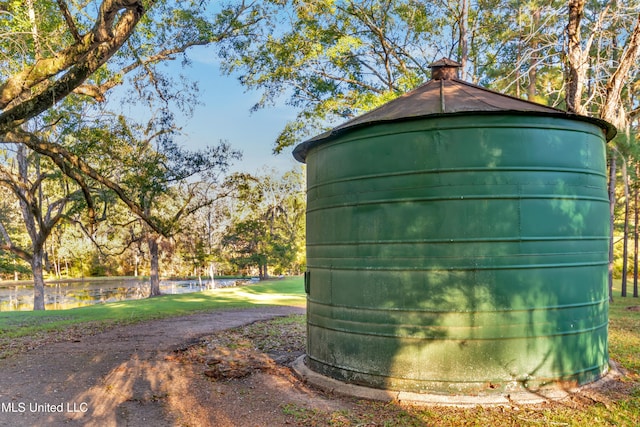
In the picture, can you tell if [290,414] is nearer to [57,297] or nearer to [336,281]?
[336,281]

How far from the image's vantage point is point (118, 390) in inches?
259

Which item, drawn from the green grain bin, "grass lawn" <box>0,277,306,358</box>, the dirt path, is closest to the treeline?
"grass lawn" <box>0,277,306,358</box>

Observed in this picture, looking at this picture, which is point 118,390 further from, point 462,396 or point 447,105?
point 447,105

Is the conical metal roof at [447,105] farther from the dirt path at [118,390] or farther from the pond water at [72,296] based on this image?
the pond water at [72,296]

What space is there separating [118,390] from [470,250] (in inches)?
192

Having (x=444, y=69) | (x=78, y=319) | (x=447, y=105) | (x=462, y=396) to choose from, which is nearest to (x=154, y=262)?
(x=78, y=319)

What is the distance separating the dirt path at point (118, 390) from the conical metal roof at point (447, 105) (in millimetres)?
3733

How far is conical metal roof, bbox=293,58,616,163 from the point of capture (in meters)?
6.30

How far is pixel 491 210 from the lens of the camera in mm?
6117

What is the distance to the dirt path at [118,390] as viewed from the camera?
552 centimetres

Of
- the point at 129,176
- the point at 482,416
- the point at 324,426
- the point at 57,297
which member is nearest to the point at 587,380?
the point at 482,416

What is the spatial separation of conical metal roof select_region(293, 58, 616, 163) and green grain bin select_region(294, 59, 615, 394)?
0.12 feet

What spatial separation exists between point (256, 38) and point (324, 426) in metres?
14.6

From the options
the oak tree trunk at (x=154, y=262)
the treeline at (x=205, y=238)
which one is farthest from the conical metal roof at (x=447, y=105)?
the oak tree trunk at (x=154, y=262)
